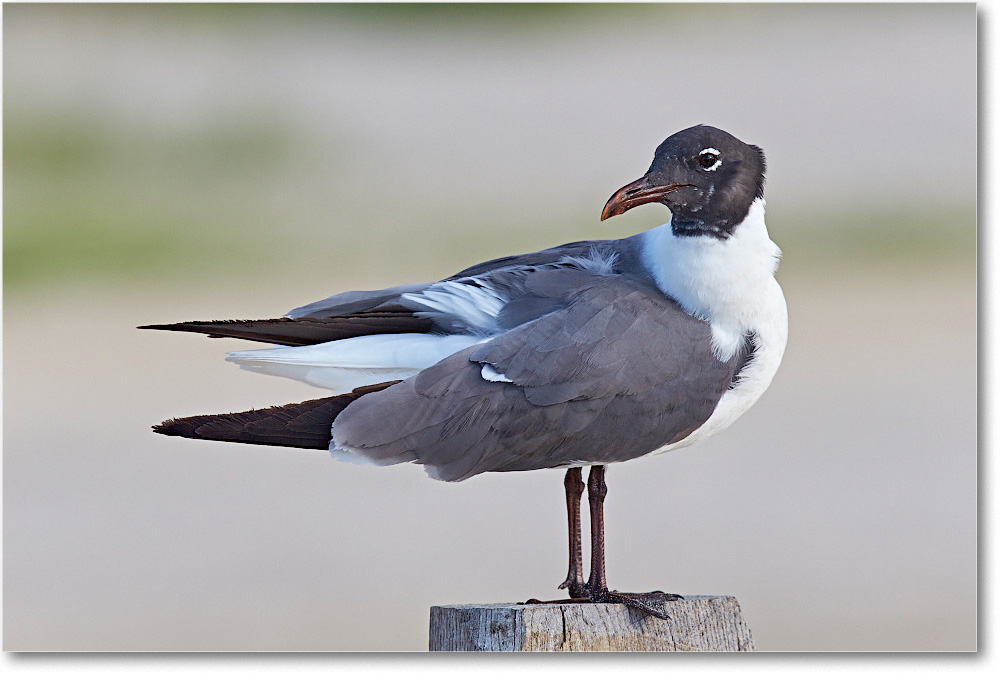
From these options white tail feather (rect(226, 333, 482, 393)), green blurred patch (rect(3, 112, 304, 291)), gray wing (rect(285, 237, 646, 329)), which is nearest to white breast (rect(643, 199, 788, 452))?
gray wing (rect(285, 237, 646, 329))

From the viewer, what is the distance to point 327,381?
2844 mm

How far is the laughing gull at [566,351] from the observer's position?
2.67 metres

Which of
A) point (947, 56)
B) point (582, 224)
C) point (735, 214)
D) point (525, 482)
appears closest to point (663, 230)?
point (735, 214)

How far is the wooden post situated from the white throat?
0.56 metres

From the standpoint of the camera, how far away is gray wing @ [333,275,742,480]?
8.74 ft

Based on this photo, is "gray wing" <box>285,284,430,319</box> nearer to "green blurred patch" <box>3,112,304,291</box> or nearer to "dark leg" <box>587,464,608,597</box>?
"dark leg" <box>587,464,608,597</box>

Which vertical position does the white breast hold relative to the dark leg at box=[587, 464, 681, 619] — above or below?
above

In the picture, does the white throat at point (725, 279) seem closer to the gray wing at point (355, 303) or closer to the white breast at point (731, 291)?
the white breast at point (731, 291)

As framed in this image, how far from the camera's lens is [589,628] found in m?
2.69

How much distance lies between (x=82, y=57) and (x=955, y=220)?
2588 millimetres

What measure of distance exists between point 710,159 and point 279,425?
1032mm

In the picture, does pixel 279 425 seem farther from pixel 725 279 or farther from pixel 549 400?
pixel 725 279

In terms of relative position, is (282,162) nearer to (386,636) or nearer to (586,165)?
(586,165)

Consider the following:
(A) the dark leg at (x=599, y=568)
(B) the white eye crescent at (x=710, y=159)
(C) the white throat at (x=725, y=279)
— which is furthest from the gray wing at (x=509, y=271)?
(A) the dark leg at (x=599, y=568)
